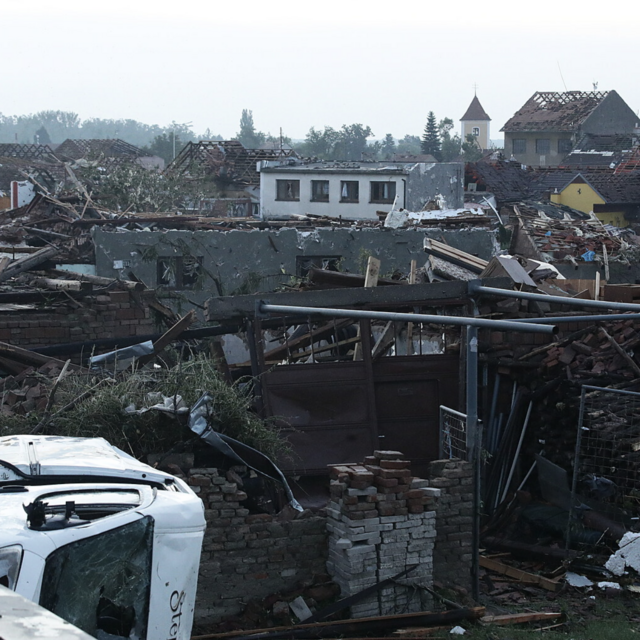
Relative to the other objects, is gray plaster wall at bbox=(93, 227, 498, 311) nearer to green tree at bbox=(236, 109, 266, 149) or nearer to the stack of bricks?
the stack of bricks

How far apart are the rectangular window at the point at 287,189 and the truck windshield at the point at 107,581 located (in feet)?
117

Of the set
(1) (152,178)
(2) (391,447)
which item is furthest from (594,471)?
(1) (152,178)

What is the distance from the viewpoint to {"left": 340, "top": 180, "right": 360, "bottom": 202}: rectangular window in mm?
37656

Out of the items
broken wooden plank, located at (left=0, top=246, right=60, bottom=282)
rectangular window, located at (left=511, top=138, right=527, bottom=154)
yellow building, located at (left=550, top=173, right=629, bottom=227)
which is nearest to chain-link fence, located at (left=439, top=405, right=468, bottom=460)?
broken wooden plank, located at (left=0, top=246, right=60, bottom=282)

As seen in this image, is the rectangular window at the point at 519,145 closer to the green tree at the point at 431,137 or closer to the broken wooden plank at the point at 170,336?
the green tree at the point at 431,137

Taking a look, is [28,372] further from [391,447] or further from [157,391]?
[391,447]

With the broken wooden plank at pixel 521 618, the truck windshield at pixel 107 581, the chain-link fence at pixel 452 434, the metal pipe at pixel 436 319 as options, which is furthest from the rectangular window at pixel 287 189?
the truck windshield at pixel 107 581

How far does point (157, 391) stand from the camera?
8.08 meters

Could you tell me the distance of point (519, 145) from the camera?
81.3m

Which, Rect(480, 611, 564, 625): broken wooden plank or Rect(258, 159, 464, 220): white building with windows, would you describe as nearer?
Rect(480, 611, 564, 625): broken wooden plank

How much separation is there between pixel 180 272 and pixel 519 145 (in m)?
64.5

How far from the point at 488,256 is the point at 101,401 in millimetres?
16769

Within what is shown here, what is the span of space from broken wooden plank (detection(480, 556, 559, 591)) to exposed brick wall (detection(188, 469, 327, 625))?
8.76ft

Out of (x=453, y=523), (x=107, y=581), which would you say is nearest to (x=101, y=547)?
(x=107, y=581)
